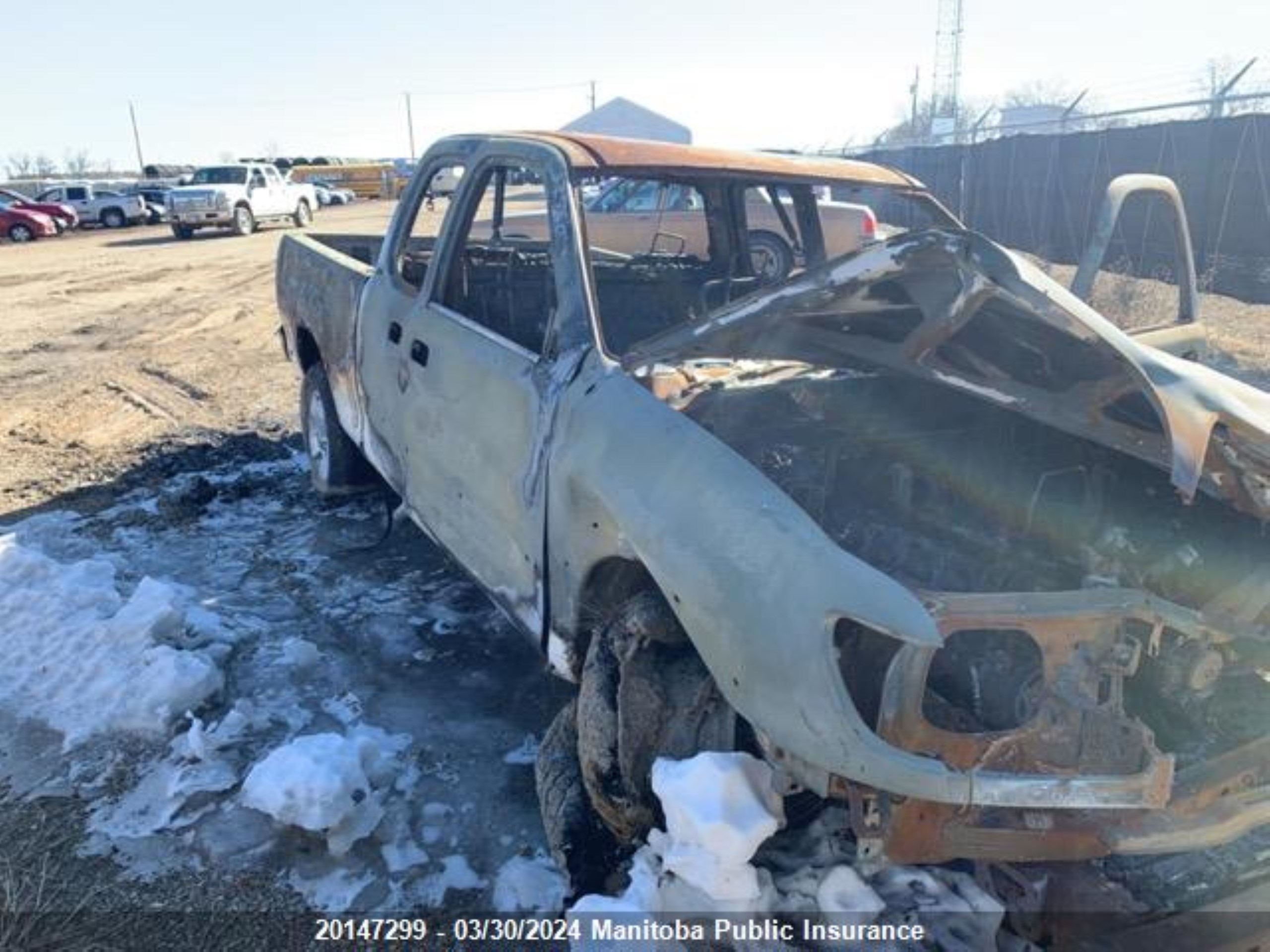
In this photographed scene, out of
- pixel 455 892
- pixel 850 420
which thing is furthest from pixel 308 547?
pixel 850 420

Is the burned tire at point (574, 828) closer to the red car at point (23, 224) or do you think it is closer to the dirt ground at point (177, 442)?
the dirt ground at point (177, 442)

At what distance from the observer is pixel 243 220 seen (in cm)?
2445

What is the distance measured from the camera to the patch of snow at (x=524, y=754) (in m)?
3.18

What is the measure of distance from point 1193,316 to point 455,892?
11.8 ft

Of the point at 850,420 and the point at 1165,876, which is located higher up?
the point at 850,420

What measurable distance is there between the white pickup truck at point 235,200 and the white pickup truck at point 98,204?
4935 millimetres

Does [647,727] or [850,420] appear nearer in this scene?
[647,727]

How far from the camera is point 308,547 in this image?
15.6 feet

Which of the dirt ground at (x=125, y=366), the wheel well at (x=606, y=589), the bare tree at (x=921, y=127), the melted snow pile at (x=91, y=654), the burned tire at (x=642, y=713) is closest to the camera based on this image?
the burned tire at (x=642, y=713)

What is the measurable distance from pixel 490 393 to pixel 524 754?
1.21m

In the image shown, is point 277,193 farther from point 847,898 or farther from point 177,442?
point 847,898

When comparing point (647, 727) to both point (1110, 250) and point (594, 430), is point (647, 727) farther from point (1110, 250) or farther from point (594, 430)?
point (1110, 250)

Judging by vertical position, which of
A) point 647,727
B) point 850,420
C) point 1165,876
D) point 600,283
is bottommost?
point 1165,876

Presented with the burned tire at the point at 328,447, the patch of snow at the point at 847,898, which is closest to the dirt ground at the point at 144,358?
the burned tire at the point at 328,447
